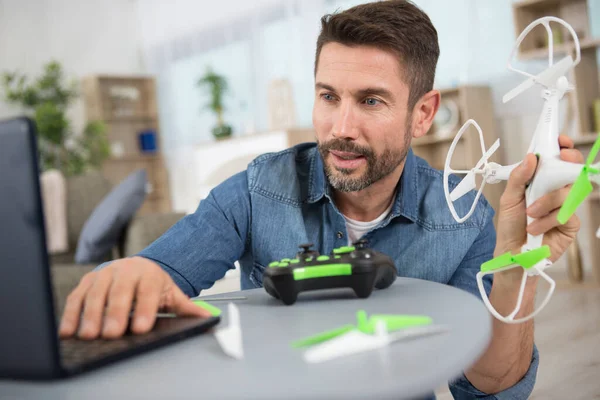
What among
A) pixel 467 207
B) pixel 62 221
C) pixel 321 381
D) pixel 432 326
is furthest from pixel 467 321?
pixel 62 221

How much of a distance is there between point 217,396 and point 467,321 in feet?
0.81

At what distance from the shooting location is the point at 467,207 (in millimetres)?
1162

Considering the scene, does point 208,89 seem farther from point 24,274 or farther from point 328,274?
point 24,274

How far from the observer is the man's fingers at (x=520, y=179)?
0.72m

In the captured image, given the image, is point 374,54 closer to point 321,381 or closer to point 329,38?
point 329,38

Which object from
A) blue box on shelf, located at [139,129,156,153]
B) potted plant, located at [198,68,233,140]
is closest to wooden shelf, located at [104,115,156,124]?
blue box on shelf, located at [139,129,156,153]

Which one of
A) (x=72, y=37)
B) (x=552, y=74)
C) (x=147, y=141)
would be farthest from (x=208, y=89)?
(x=552, y=74)

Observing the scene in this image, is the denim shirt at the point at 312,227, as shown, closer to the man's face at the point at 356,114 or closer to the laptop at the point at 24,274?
the man's face at the point at 356,114

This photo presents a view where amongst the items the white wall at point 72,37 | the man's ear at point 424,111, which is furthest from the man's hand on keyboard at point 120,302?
the white wall at point 72,37

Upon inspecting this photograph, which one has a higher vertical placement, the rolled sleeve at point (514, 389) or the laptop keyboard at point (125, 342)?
the laptop keyboard at point (125, 342)

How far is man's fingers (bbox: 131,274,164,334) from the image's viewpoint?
590mm

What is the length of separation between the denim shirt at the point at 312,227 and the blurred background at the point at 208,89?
164cm

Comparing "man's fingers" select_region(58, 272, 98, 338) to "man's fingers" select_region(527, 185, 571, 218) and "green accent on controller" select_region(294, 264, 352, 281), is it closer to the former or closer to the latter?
"green accent on controller" select_region(294, 264, 352, 281)

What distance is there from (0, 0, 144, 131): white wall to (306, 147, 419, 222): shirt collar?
5644mm
